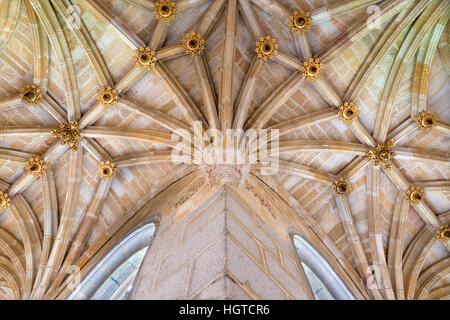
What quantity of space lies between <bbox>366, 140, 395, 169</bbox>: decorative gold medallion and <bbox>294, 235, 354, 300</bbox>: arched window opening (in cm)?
300

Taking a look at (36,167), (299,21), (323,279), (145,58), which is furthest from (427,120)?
(36,167)

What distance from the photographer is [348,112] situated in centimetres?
1180

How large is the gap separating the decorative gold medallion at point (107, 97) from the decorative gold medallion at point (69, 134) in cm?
91

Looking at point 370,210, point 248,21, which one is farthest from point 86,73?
point 370,210

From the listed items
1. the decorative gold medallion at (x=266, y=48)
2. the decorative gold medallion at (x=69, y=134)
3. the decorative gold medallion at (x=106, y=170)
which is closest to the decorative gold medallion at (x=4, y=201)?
the decorative gold medallion at (x=69, y=134)

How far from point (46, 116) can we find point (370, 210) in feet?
28.5

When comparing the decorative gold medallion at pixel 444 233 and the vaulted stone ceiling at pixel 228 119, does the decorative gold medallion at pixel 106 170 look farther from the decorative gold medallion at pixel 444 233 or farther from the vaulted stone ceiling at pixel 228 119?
the decorative gold medallion at pixel 444 233

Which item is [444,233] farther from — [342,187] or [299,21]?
[299,21]

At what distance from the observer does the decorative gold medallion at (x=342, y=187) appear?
12.3m

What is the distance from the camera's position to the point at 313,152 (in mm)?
12312

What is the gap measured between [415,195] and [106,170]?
811cm

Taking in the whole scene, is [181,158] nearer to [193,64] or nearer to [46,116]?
[193,64]

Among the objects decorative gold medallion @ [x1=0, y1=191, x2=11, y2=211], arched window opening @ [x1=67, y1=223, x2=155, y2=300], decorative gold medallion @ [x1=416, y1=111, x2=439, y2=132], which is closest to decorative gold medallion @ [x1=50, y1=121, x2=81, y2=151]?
decorative gold medallion @ [x1=0, y1=191, x2=11, y2=211]

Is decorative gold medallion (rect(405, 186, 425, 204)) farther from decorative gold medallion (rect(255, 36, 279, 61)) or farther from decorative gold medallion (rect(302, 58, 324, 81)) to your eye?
decorative gold medallion (rect(255, 36, 279, 61))
